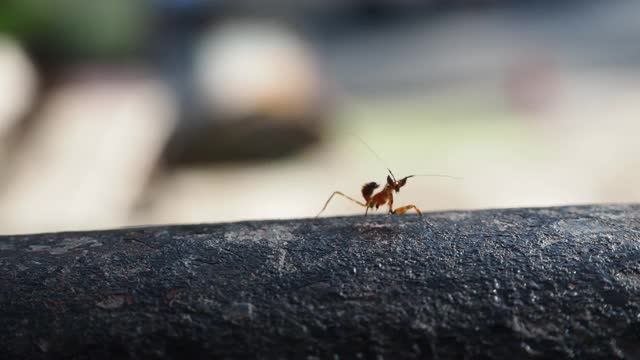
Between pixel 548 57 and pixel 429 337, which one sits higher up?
pixel 548 57

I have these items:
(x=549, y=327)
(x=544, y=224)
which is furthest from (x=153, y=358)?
(x=544, y=224)

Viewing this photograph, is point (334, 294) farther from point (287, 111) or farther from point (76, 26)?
point (76, 26)

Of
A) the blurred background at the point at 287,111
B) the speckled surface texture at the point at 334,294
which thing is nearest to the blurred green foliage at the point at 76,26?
the blurred background at the point at 287,111

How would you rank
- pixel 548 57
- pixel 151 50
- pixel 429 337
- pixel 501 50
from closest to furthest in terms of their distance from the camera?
pixel 429 337 → pixel 548 57 → pixel 501 50 → pixel 151 50

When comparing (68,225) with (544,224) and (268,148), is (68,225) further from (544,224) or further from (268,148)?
(544,224)

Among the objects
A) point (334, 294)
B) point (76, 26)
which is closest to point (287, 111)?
point (76, 26)

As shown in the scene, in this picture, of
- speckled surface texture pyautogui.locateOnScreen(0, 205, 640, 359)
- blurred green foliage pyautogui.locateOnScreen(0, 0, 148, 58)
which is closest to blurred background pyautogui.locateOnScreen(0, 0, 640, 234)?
blurred green foliage pyautogui.locateOnScreen(0, 0, 148, 58)

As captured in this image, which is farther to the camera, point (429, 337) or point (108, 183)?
point (108, 183)

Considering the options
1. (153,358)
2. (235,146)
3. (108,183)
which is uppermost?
(235,146)
